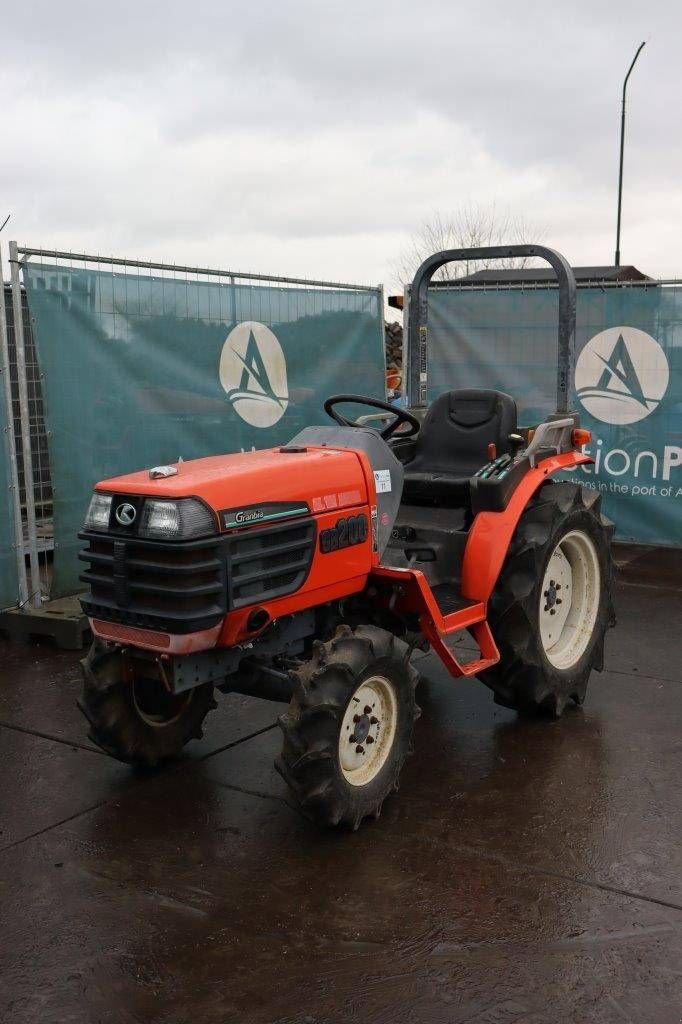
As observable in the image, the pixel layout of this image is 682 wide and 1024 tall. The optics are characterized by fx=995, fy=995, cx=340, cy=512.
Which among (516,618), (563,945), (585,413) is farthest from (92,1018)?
(585,413)

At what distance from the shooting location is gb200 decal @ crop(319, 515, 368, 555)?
394 cm

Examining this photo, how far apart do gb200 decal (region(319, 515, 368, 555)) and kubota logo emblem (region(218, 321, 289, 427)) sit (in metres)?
3.60

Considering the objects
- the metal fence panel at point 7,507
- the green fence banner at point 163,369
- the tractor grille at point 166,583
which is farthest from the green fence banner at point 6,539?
the tractor grille at point 166,583

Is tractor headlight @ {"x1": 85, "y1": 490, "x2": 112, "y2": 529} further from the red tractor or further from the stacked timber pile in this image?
the stacked timber pile

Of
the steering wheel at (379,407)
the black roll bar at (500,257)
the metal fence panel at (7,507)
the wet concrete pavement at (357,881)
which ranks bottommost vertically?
the wet concrete pavement at (357,881)

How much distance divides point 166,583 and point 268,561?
409mm

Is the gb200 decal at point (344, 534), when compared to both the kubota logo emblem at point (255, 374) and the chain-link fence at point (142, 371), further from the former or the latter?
the kubota logo emblem at point (255, 374)

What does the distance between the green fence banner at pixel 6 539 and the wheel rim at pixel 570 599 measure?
3492 mm

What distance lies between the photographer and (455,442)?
5172mm

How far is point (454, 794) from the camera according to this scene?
4.08 meters

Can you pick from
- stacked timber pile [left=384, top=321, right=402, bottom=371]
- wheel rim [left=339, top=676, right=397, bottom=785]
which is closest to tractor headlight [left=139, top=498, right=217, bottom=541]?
wheel rim [left=339, top=676, right=397, bottom=785]

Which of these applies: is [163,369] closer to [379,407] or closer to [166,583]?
[379,407]

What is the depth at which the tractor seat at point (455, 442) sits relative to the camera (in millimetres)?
4969

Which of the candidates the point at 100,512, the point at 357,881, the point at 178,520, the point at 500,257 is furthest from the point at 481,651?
the point at 500,257
